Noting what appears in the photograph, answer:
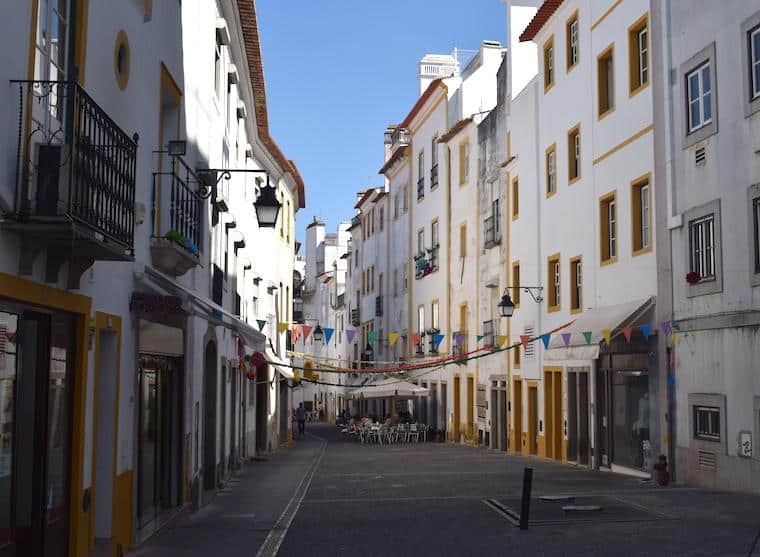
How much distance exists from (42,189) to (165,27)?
666cm

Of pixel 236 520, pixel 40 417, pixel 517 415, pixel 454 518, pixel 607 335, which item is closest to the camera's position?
pixel 40 417

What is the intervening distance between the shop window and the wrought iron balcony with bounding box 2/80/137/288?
43.6 feet

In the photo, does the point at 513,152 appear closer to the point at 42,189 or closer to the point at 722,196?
the point at 722,196

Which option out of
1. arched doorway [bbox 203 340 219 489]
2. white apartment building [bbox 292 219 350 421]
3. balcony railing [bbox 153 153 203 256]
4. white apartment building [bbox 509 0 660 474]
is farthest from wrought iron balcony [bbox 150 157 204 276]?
white apartment building [bbox 292 219 350 421]

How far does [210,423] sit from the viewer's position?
20.1 meters

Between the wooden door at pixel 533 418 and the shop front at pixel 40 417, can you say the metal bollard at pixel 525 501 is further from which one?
the wooden door at pixel 533 418

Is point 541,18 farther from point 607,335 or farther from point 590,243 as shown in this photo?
point 607,335

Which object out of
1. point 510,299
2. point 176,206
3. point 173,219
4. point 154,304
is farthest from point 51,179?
point 510,299

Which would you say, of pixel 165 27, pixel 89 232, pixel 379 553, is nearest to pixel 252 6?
pixel 165 27

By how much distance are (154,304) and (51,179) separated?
4.48m

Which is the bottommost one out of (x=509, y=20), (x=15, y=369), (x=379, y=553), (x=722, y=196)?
(x=379, y=553)

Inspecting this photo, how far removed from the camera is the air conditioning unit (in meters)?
7.79

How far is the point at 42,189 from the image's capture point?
309 inches

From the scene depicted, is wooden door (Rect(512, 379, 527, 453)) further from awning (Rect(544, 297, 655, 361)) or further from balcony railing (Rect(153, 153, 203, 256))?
balcony railing (Rect(153, 153, 203, 256))
